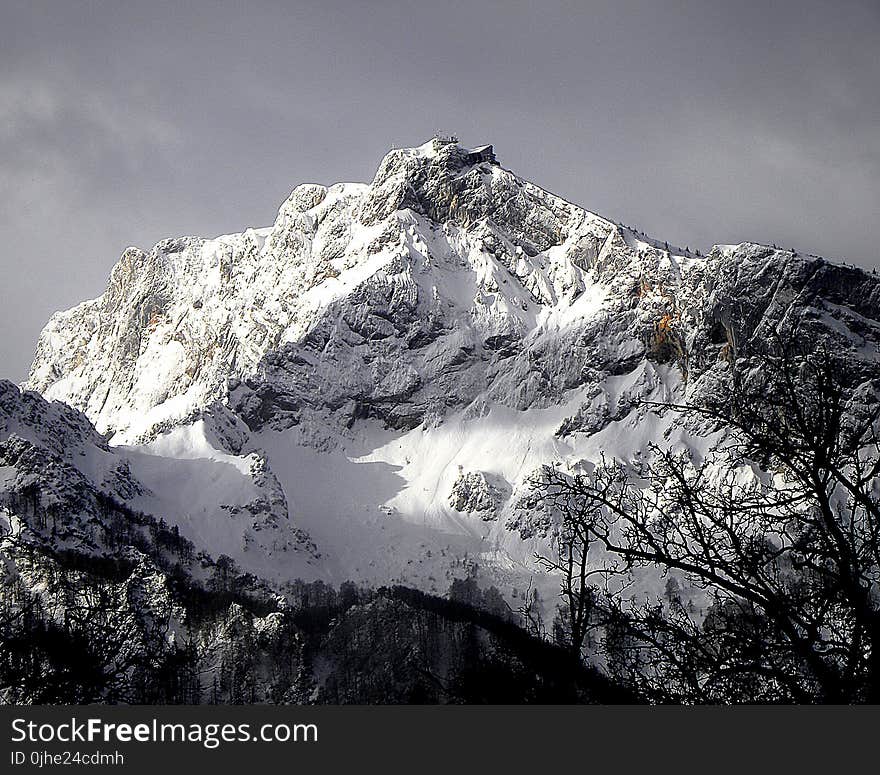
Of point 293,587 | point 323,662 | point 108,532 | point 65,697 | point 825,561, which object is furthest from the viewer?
point 293,587

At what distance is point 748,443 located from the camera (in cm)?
807

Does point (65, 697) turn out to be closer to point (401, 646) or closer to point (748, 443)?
point (748, 443)

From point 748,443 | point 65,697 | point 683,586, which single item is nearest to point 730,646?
point 748,443

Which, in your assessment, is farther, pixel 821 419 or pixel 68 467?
pixel 68 467

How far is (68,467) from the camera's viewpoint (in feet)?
565

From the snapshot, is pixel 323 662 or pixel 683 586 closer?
pixel 323 662

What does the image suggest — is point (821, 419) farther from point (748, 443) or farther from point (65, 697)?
point (65, 697)

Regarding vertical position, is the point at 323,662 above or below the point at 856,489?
above

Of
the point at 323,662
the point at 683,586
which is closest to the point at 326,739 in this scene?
the point at 323,662

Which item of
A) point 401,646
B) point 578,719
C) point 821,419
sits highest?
point 401,646

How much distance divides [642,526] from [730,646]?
1102 millimetres

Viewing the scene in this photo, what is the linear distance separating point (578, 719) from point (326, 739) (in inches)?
77.7

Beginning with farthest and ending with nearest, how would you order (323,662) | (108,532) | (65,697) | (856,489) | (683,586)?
(683,586) → (108,532) → (323,662) → (65,697) → (856,489)

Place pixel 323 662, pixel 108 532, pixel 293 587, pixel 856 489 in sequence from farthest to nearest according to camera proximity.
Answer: pixel 293 587, pixel 108 532, pixel 323 662, pixel 856 489
